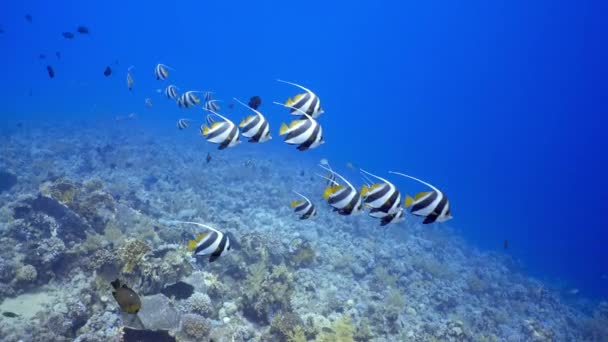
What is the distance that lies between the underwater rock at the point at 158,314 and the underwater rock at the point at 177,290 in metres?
0.90

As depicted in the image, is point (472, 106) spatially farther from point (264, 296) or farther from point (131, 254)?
point (131, 254)

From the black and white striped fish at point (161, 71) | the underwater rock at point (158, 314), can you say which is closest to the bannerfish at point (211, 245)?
the underwater rock at point (158, 314)

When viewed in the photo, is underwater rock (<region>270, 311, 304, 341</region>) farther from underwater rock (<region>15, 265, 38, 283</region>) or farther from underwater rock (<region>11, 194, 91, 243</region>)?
underwater rock (<region>11, 194, 91, 243</region>)

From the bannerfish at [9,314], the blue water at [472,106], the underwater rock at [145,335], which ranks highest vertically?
the blue water at [472,106]

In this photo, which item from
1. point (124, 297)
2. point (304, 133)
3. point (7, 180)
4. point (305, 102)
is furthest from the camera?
point (7, 180)

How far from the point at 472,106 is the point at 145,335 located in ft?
603

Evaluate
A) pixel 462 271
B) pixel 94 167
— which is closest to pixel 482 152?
pixel 462 271

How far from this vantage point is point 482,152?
13362 centimetres

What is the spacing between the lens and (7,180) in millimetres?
14164

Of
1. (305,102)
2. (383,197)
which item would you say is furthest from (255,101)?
(383,197)

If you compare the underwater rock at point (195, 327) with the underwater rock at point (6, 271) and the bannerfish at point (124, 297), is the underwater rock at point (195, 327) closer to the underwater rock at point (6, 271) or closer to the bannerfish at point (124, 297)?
the bannerfish at point (124, 297)

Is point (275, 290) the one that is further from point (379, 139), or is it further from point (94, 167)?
point (379, 139)

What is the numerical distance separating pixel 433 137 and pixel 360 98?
65.9 m

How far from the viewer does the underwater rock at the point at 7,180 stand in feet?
45.6
